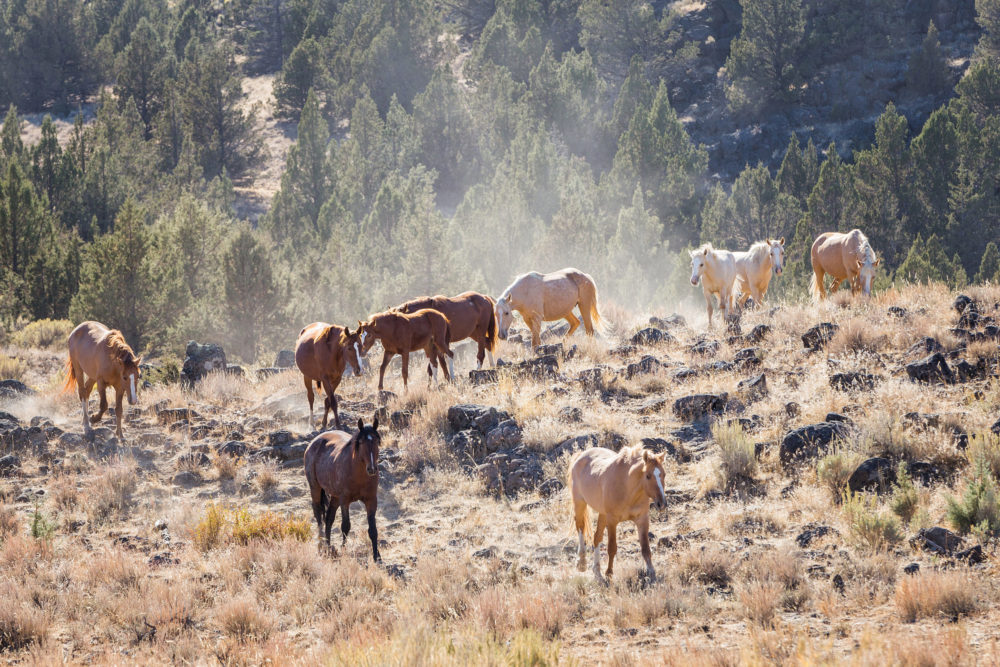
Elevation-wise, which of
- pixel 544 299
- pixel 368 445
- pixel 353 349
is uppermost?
pixel 544 299

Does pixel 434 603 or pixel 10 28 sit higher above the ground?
pixel 10 28

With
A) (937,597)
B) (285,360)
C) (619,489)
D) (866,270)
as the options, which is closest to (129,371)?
(285,360)

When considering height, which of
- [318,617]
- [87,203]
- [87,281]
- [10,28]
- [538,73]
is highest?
[10,28]

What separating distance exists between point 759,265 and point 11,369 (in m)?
17.3

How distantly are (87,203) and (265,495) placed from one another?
104 ft

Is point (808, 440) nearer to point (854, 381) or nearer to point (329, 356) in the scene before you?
point (854, 381)

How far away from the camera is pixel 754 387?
1347 cm

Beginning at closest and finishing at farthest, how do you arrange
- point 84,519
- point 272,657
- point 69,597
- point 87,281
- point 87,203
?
1. point 272,657
2. point 69,597
3. point 84,519
4. point 87,281
5. point 87,203

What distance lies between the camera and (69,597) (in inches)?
363

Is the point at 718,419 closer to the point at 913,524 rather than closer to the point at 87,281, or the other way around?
the point at 913,524

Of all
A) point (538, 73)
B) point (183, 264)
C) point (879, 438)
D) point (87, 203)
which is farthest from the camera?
point (538, 73)

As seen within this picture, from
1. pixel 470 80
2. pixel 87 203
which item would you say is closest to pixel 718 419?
pixel 87 203

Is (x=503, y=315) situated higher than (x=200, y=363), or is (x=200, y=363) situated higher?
(x=503, y=315)

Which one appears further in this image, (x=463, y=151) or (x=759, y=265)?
(x=463, y=151)
